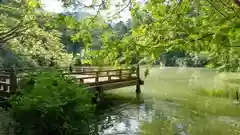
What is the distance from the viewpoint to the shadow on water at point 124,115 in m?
9.49

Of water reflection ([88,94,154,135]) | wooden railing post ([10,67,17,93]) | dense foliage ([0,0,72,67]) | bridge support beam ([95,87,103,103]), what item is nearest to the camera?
water reflection ([88,94,154,135])

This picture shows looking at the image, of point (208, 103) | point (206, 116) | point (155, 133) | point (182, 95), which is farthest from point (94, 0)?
point (182, 95)

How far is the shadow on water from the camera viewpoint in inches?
374

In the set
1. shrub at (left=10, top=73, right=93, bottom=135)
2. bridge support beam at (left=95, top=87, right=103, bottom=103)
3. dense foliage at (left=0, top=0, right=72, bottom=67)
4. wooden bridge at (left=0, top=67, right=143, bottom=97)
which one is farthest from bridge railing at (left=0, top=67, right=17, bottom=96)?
bridge support beam at (left=95, top=87, right=103, bottom=103)

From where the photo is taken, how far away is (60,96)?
673 cm

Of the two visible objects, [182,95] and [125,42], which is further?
[182,95]

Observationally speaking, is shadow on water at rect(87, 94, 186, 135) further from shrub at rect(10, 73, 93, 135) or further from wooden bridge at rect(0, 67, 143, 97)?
shrub at rect(10, 73, 93, 135)

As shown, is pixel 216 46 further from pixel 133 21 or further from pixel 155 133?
pixel 155 133

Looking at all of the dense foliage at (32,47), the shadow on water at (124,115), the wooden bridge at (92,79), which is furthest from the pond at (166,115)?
the dense foliage at (32,47)

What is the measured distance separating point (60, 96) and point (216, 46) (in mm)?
5318

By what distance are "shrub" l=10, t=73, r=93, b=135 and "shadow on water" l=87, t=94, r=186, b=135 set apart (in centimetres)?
210

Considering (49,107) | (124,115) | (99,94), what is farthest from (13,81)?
(124,115)

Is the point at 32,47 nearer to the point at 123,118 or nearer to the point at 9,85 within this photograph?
the point at 9,85

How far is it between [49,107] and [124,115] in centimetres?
583
